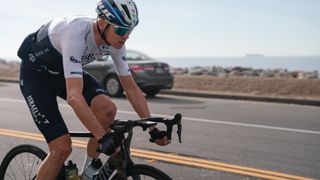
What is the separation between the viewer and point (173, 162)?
6758 mm

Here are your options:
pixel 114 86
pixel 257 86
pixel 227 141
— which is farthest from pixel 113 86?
pixel 227 141

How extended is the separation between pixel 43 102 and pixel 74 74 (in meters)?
0.54

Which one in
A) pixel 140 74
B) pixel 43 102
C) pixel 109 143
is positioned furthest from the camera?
pixel 140 74

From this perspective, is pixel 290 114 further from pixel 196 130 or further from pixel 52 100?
pixel 52 100

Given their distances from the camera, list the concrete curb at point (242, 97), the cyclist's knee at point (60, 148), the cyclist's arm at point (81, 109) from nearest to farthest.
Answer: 1. the cyclist's arm at point (81, 109)
2. the cyclist's knee at point (60, 148)
3. the concrete curb at point (242, 97)

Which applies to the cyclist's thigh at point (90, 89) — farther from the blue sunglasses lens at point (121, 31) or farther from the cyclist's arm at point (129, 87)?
the blue sunglasses lens at point (121, 31)

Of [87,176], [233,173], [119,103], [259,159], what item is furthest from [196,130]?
[87,176]

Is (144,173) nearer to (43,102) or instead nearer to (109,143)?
(109,143)

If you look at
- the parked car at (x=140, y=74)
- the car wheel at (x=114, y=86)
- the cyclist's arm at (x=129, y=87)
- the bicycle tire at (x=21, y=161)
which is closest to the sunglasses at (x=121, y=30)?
the cyclist's arm at (x=129, y=87)

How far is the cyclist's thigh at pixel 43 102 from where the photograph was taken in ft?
12.5

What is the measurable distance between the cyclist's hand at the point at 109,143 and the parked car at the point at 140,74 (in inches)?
494

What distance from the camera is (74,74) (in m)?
3.51

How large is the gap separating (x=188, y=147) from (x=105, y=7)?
477 centimetres

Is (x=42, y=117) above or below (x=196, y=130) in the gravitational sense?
above
